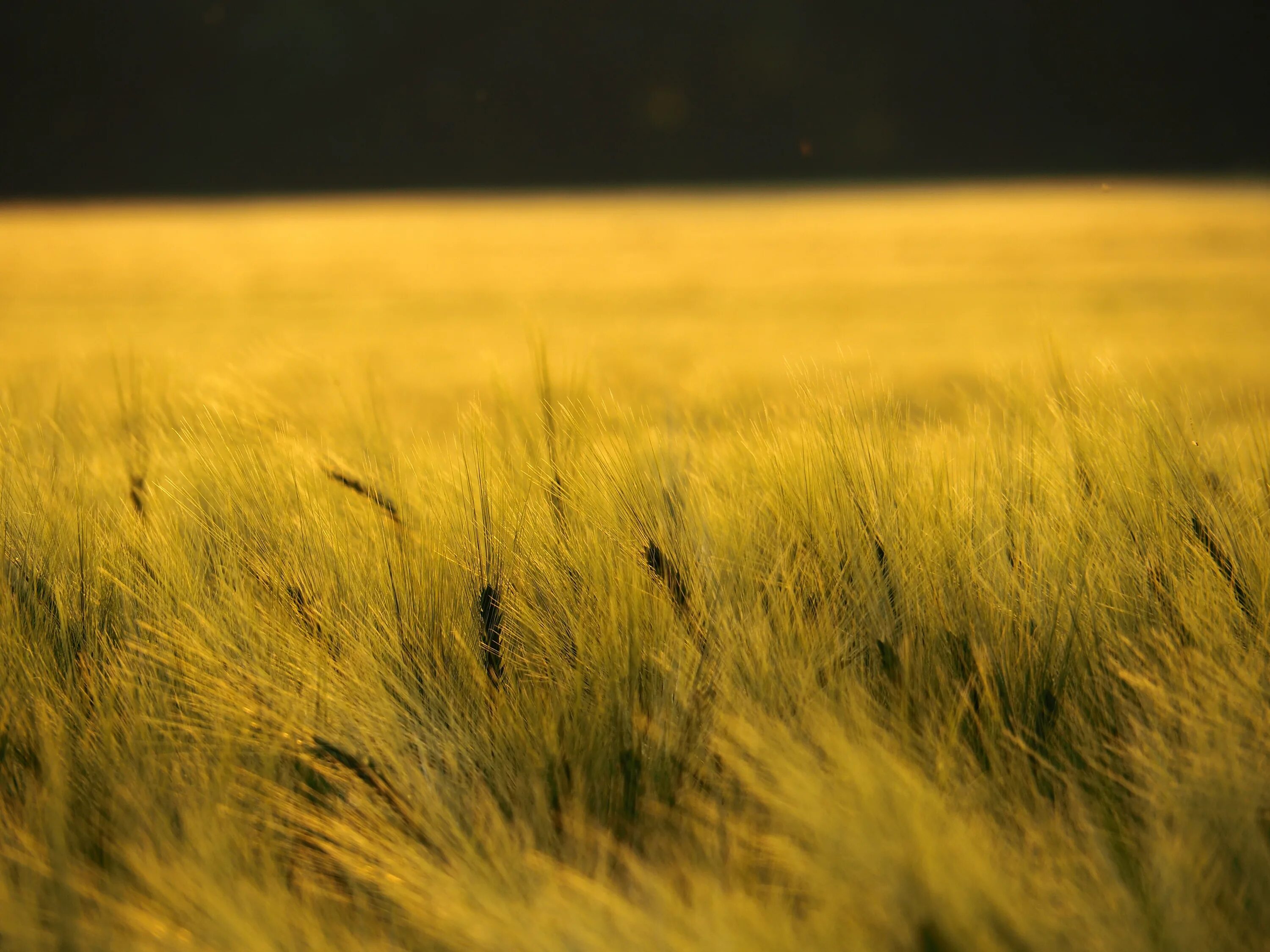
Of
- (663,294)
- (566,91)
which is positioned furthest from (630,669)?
(566,91)

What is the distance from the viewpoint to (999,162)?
95.1 ft

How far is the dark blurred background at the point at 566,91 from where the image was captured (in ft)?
91.2

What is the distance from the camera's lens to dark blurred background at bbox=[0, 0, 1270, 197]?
2781 centimetres

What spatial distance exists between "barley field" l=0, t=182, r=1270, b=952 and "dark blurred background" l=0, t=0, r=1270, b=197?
27.7 meters

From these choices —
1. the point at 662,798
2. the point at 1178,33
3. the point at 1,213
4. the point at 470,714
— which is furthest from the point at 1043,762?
the point at 1178,33

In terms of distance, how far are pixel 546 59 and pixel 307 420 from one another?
34.1 metres

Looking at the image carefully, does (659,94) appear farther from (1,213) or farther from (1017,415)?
(1017,415)

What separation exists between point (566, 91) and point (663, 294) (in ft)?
88.4

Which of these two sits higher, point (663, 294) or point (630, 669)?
point (663, 294)

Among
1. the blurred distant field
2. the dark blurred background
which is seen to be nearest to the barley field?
the blurred distant field

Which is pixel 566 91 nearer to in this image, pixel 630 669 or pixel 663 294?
pixel 663 294

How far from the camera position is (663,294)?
333 inches

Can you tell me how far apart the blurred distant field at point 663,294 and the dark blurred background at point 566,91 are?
10633 mm

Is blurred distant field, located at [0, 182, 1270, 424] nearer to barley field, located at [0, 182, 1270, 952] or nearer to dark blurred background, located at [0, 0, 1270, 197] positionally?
barley field, located at [0, 182, 1270, 952]
